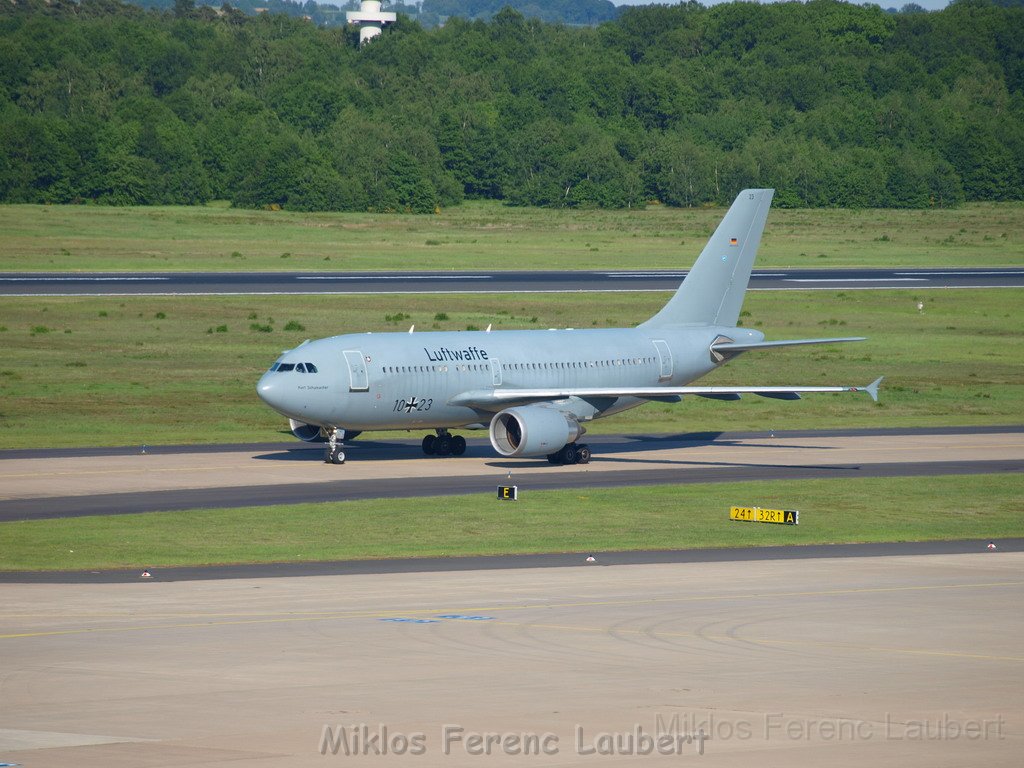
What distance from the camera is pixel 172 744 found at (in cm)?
2250

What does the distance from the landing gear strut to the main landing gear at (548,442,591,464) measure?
25.9 feet

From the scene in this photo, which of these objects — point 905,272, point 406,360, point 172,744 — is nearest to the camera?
point 172,744

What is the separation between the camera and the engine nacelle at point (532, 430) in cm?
5878

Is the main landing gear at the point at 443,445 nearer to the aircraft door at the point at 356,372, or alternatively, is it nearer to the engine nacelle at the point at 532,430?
the engine nacelle at the point at 532,430

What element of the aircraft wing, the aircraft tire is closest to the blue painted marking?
the aircraft wing

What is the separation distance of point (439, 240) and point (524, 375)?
349ft

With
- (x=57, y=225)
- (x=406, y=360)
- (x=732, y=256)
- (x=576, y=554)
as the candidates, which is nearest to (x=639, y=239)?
(x=57, y=225)

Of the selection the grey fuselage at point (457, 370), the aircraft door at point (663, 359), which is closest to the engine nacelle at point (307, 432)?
the grey fuselage at point (457, 370)

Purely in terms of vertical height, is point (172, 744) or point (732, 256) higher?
point (732, 256)

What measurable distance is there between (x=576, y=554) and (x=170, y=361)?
49.5 metres

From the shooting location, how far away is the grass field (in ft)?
472

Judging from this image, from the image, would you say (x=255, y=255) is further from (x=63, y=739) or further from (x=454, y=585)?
(x=63, y=739)

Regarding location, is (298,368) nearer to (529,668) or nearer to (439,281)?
(529,668)

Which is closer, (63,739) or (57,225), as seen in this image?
(63,739)
